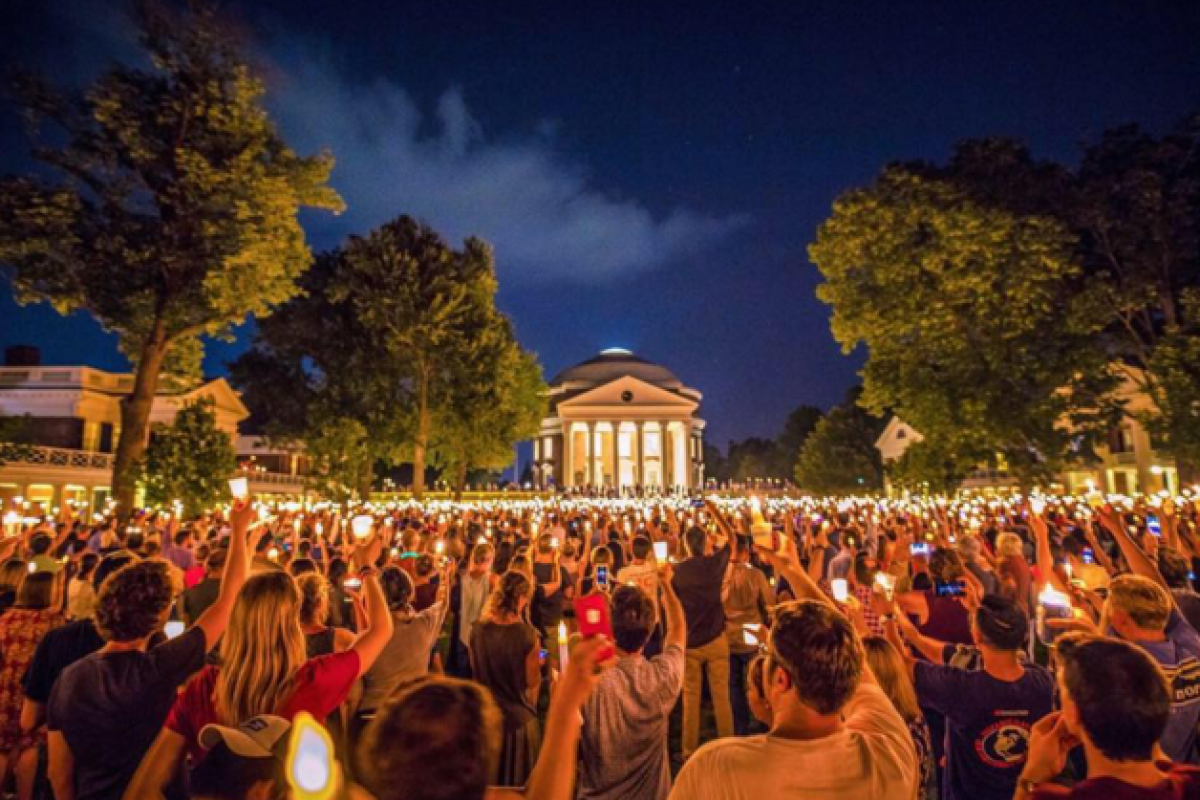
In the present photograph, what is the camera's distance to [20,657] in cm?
470

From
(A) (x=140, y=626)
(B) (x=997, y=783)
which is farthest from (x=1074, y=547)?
(A) (x=140, y=626)

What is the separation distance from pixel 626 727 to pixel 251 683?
181 cm

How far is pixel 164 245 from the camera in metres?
23.0

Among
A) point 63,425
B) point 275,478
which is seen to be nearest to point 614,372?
point 275,478

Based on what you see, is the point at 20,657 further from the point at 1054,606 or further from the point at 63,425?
the point at 63,425

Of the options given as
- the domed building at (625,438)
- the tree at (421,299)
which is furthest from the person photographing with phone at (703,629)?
the domed building at (625,438)

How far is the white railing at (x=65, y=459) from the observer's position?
3152 cm

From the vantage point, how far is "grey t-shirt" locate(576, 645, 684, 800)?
349 centimetres

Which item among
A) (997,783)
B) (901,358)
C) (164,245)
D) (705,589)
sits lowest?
(997,783)

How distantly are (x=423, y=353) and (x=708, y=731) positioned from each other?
33.8 metres

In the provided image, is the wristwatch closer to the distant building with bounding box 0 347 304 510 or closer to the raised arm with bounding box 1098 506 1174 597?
the raised arm with bounding box 1098 506 1174 597

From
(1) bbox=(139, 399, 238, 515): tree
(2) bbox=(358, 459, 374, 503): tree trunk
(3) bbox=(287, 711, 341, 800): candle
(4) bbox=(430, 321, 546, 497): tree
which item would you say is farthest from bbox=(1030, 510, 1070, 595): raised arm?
(2) bbox=(358, 459, 374, 503): tree trunk

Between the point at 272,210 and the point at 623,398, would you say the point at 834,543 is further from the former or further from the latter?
the point at 623,398

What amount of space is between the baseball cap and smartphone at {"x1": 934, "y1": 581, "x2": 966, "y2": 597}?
17.6 ft
